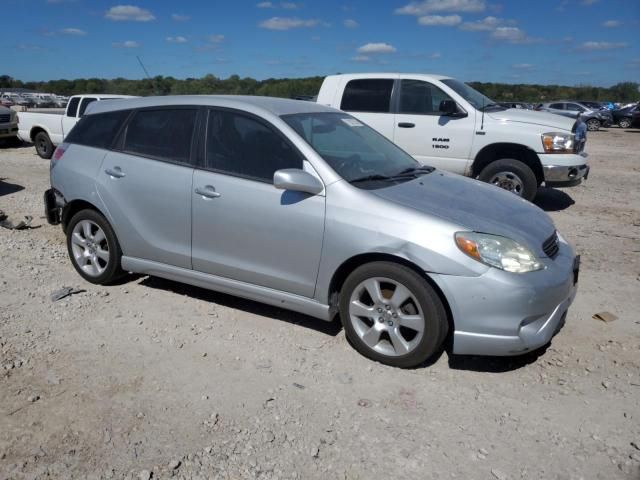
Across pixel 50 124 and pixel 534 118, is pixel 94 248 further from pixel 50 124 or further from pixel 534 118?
pixel 50 124

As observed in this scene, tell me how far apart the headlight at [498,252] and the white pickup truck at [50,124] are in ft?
39.3

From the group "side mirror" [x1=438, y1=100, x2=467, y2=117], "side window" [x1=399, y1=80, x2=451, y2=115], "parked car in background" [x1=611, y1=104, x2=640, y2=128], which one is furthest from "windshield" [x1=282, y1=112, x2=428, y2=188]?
"parked car in background" [x1=611, y1=104, x2=640, y2=128]

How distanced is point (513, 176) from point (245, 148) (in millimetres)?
5226

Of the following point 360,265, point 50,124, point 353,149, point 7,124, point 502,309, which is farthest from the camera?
point 7,124

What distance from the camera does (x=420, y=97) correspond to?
28.3 feet

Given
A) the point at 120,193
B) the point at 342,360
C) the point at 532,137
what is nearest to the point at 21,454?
the point at 342,360

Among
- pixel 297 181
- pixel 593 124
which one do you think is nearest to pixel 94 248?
pixel 297 181

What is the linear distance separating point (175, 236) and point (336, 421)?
6.79 feet

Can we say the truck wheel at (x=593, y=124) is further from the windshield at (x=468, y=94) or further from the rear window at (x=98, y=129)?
the rear window at (x=98, y=129)

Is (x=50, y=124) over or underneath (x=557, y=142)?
underneath

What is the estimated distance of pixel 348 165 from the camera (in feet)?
13.2

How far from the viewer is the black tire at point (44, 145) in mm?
13898

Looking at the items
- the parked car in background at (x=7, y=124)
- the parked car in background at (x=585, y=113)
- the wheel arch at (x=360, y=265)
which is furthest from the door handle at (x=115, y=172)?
the parked car in background at (x=585, y=113)

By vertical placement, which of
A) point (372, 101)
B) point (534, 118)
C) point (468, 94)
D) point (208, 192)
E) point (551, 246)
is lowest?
point (551, 246)
